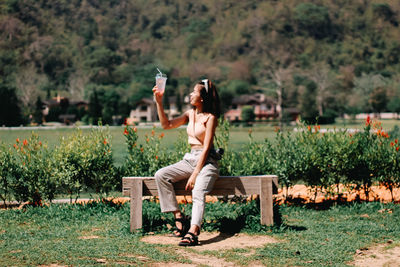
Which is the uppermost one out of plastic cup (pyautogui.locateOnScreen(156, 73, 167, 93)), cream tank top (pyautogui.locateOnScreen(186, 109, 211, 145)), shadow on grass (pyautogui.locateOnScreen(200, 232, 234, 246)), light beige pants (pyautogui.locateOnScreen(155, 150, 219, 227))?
plastic cup (pyautogui.locateOnScreen(156, 73, 167, 93))

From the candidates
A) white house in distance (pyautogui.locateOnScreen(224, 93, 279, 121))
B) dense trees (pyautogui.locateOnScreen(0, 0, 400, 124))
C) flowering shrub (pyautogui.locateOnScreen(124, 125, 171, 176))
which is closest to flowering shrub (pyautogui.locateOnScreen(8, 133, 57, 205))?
flowering shrub (pyautogui.locateOnScreen(124, 125, 171, 176))

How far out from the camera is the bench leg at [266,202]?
4.99 meters

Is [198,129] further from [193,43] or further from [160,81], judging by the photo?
[193,43]

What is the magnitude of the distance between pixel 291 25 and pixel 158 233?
16824 centimetres

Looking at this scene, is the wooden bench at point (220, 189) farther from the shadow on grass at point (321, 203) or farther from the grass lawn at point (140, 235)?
the shadow on grass at point (321, 203)

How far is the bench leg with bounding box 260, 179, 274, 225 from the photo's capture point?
499 centimetres

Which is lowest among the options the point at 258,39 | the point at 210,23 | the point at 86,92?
the point at 86,92

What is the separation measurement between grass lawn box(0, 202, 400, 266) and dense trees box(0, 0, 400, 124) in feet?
265

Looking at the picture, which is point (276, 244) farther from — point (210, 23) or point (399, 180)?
point (210, 23)

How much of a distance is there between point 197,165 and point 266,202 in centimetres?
91

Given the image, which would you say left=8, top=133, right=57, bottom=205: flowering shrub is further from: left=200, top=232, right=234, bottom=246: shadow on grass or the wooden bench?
left=200, top=232, right=234, bottom=246: shadow on grass

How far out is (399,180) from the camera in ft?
21.6

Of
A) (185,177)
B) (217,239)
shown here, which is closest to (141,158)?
(185,177)

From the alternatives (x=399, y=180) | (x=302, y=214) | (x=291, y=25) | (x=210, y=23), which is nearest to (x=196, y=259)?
(x=302, y=214)
